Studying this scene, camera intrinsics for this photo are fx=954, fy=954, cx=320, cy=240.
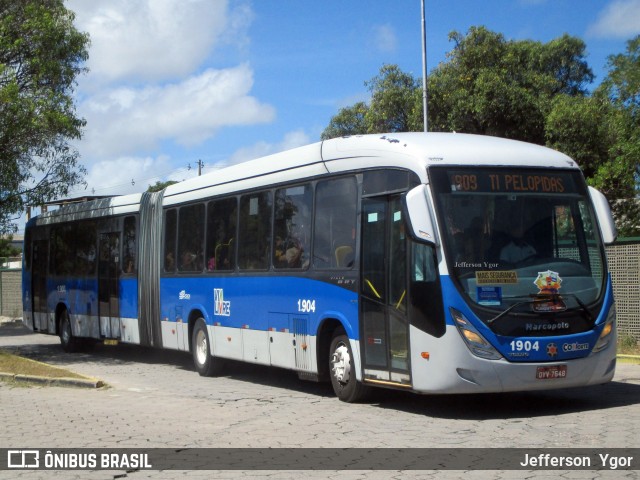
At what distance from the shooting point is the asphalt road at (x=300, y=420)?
9062 millimetres

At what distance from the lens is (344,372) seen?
41.2ft

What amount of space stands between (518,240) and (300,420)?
3289 millimetres

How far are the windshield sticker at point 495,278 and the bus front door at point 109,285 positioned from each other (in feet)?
38.8

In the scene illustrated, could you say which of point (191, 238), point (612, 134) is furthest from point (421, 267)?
point (612, 134)

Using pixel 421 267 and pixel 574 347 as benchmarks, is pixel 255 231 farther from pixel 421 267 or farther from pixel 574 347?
pixel 574 347

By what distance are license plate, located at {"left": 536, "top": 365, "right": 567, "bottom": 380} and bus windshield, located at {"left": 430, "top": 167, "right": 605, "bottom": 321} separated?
2.13 feet

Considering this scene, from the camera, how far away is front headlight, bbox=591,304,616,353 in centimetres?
1127

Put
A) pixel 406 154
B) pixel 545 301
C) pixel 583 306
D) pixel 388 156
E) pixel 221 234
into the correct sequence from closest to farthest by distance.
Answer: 1. pixel 545 301
2. pixel 583 306
3. pixel 406 154
4. pixel 388 156
5. pixel 221 234

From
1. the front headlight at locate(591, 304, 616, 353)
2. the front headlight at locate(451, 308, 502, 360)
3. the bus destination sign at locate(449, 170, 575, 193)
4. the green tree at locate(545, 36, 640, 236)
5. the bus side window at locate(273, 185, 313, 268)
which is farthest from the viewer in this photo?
the green tree at locate(545, 36, 640, 236)

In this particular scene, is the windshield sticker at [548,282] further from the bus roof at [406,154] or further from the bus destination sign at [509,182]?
the bus roof at [406,154]

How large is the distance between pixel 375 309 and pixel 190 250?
6.67m

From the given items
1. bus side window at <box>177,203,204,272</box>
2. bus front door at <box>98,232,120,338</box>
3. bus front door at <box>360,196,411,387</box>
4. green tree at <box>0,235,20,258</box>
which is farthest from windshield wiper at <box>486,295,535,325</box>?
green tree at <box>0,235,20,258</box>

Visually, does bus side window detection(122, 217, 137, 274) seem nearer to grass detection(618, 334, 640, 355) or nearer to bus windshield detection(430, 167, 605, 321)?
grass detection(618, 334, 640, 355)

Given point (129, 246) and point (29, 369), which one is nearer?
point (29, 369)
